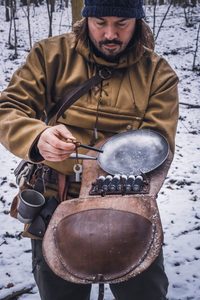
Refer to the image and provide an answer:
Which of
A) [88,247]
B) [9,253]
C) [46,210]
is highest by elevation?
[88,247]

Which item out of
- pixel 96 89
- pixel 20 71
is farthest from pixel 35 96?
pixel 96 89

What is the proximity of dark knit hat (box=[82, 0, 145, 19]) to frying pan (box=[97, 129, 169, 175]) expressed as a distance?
0.58 meters

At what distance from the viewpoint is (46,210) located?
1.79 metres

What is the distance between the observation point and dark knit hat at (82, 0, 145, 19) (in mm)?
1720

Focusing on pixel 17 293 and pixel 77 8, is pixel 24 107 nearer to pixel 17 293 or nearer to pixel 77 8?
pixel 17 293

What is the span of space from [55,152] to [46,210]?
17.5 inches

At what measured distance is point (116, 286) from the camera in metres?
1.78

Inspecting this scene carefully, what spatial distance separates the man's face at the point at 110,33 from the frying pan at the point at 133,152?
0.43 metres

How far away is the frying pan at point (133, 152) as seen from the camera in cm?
173

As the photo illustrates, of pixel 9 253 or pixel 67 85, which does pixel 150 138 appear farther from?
pixel 9 253

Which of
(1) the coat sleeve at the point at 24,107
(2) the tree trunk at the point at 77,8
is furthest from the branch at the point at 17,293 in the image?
(2) the tree trunk at the point at 77,8

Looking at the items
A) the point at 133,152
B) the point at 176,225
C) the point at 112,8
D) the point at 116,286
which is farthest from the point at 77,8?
the point at 116,286

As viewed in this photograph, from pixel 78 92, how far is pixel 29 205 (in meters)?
0.62

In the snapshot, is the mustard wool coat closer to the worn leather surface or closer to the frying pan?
the frying pan
